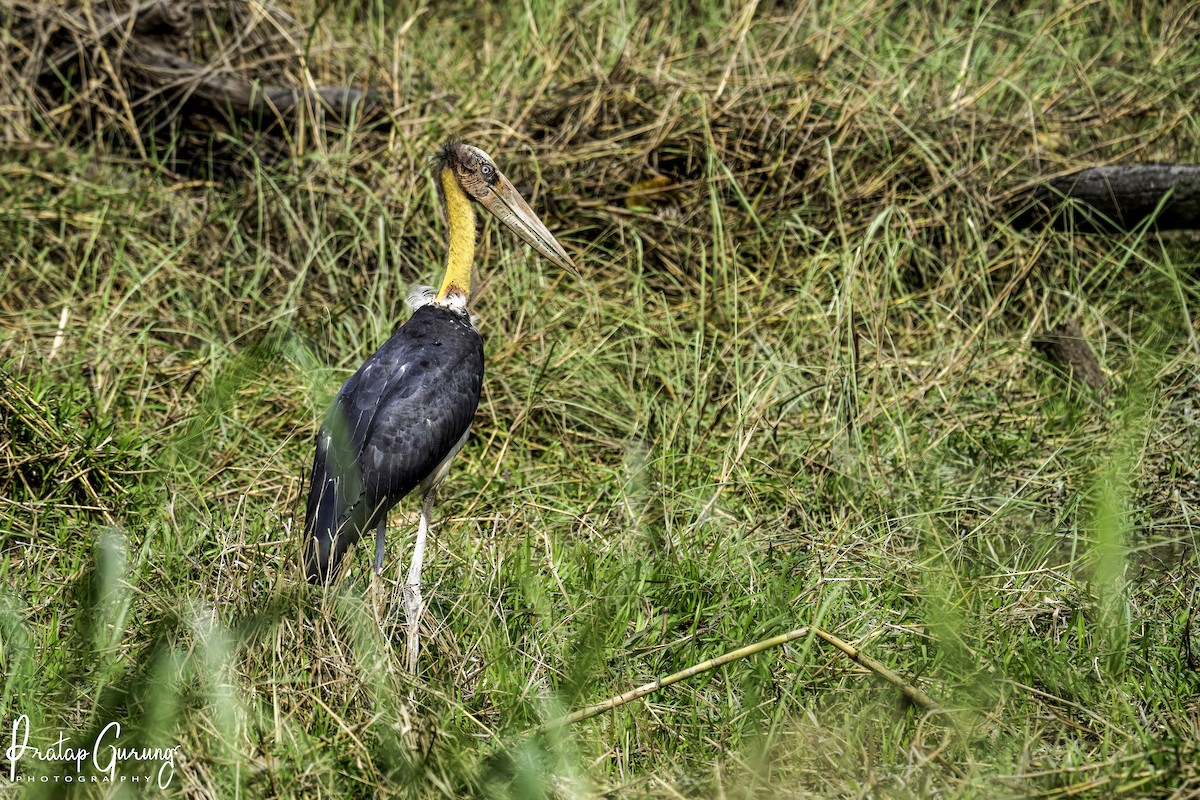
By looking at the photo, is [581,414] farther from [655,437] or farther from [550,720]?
[550,720]

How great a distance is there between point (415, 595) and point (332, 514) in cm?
28

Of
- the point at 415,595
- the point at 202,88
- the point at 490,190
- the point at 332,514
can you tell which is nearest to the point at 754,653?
the point at 415,595

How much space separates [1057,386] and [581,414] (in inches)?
69.1

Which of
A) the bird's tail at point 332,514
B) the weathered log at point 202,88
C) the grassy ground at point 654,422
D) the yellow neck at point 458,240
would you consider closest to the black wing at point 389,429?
the bird's tail at point 332,514

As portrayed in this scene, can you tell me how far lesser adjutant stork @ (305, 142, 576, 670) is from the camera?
2.84 m

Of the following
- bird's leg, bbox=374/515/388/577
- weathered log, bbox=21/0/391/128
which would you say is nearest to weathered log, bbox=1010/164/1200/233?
weathered log, bbox=21/0/391/128

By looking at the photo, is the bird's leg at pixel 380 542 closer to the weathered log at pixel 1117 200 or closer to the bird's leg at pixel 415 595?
the bird's leg at pixel 415 595

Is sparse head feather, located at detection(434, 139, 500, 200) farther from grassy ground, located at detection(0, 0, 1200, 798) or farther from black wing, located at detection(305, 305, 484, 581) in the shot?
grassy ground, located at detection(0, 0, 1200, 798)

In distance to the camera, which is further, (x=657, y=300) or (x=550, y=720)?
(x=657, y=300)

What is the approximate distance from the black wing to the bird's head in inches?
20.6

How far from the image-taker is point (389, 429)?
3.06m

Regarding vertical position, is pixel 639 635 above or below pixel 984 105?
below

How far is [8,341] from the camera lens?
4133 mm

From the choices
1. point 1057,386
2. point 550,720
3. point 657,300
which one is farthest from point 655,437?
point 550,720
